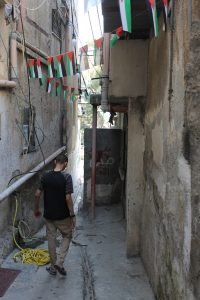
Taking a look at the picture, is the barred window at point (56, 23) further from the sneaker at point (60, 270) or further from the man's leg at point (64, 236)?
the sneaker at point (60, 270)

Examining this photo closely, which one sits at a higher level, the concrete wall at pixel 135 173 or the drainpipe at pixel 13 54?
the drainpipe at pixel 13 54

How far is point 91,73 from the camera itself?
28500 mm

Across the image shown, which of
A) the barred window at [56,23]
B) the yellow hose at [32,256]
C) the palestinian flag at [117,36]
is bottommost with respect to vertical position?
the yellow hose at [32,256]

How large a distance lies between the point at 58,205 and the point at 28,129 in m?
3.10

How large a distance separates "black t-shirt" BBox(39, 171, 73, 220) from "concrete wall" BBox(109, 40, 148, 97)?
7.27 ft

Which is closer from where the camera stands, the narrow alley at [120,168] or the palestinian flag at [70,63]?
the narrow alley at [120,168]

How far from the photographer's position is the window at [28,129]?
8141mm

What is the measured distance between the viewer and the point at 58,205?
5793 millimetres

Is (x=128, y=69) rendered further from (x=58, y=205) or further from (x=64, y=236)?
(x=64, y=236)

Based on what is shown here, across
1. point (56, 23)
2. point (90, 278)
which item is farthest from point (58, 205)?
point (56, 23)

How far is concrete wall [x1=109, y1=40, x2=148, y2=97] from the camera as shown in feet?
23.2

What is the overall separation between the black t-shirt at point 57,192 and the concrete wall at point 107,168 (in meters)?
5.47

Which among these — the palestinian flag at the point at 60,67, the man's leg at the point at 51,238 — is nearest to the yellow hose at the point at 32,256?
the man's leg at the point at 51,238

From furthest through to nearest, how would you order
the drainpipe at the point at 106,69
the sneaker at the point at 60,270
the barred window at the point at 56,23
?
the barred window at the point at 56,23 < the drainpipe at the point at 106,69 < the sneaker at the point at 60,270
